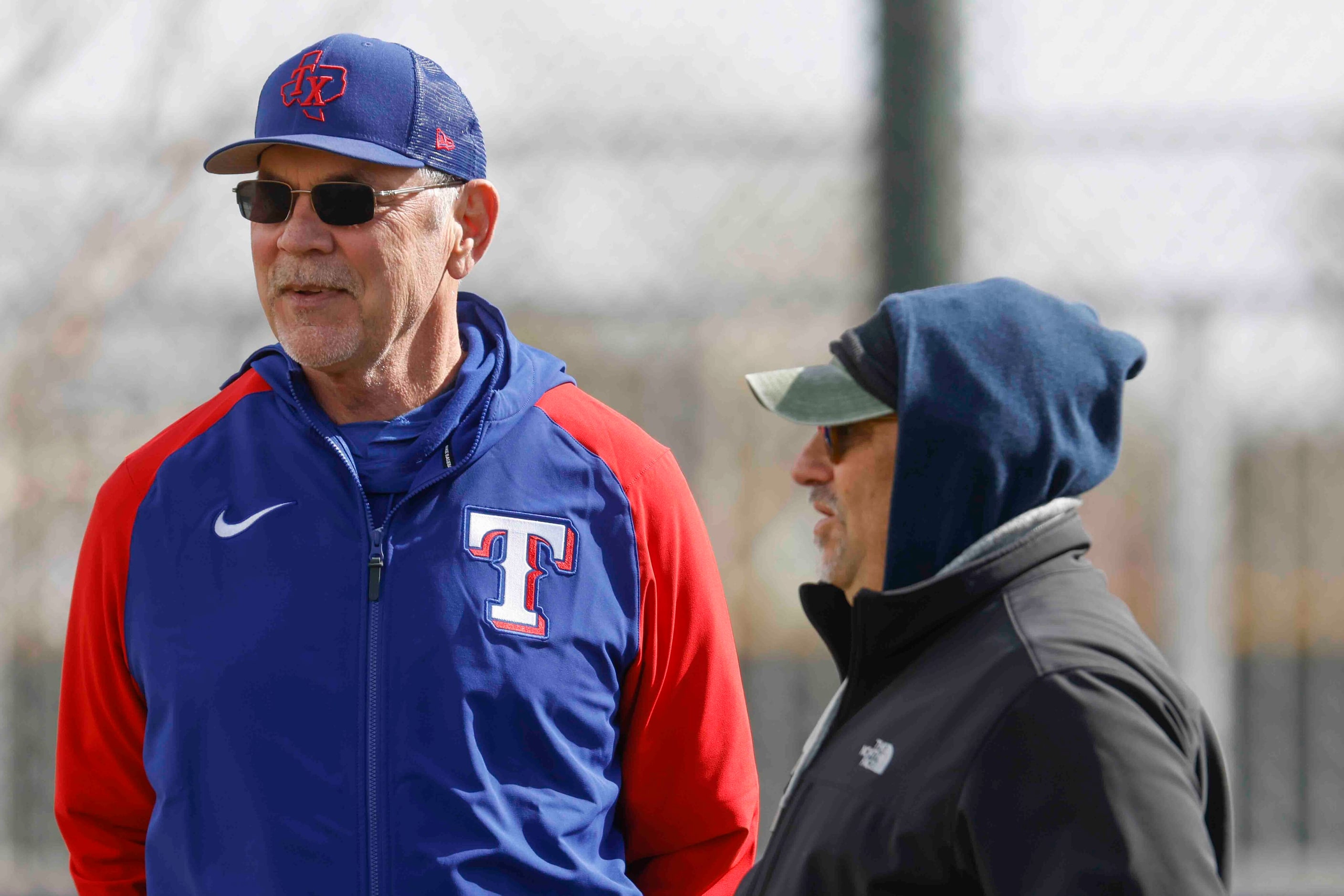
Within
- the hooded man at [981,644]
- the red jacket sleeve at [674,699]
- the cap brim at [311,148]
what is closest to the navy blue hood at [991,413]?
the hooded man at [981,644]

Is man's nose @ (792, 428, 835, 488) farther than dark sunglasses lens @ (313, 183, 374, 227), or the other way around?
dark sunglasses lens @ (313, 183, 374, 227)

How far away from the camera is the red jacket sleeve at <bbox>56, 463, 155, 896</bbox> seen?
6.22ft

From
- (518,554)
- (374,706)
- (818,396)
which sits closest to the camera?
(818,396)

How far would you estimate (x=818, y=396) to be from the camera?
1.56 m

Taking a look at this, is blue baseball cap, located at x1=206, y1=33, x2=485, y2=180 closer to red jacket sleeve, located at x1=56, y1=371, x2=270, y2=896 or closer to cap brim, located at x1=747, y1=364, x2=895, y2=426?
red jacket sleeve, located at x1=56, y1=371, x2=270, y2=896

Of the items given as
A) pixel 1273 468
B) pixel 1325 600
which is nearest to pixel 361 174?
pixel 1273 468

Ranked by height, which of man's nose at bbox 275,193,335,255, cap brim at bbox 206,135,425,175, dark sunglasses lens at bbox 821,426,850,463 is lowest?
dark sunglasses lens at bbox 821,426,850,463

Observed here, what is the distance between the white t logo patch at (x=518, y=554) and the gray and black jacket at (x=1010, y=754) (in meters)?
0.53

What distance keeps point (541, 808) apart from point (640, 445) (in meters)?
0.59

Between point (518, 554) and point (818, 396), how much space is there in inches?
22.1

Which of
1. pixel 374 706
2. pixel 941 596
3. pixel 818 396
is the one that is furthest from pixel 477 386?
pixel 941 596

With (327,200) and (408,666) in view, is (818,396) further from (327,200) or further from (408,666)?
(327,200)

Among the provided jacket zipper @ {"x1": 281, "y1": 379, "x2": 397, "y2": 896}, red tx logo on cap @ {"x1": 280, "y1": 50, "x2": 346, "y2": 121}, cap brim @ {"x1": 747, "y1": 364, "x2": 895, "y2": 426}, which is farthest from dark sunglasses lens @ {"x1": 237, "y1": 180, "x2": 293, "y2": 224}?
cap brim @ {"x1": 747, "y1": 364, "x2": 895, "y2": 426}

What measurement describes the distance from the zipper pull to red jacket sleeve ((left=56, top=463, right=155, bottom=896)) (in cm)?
40
